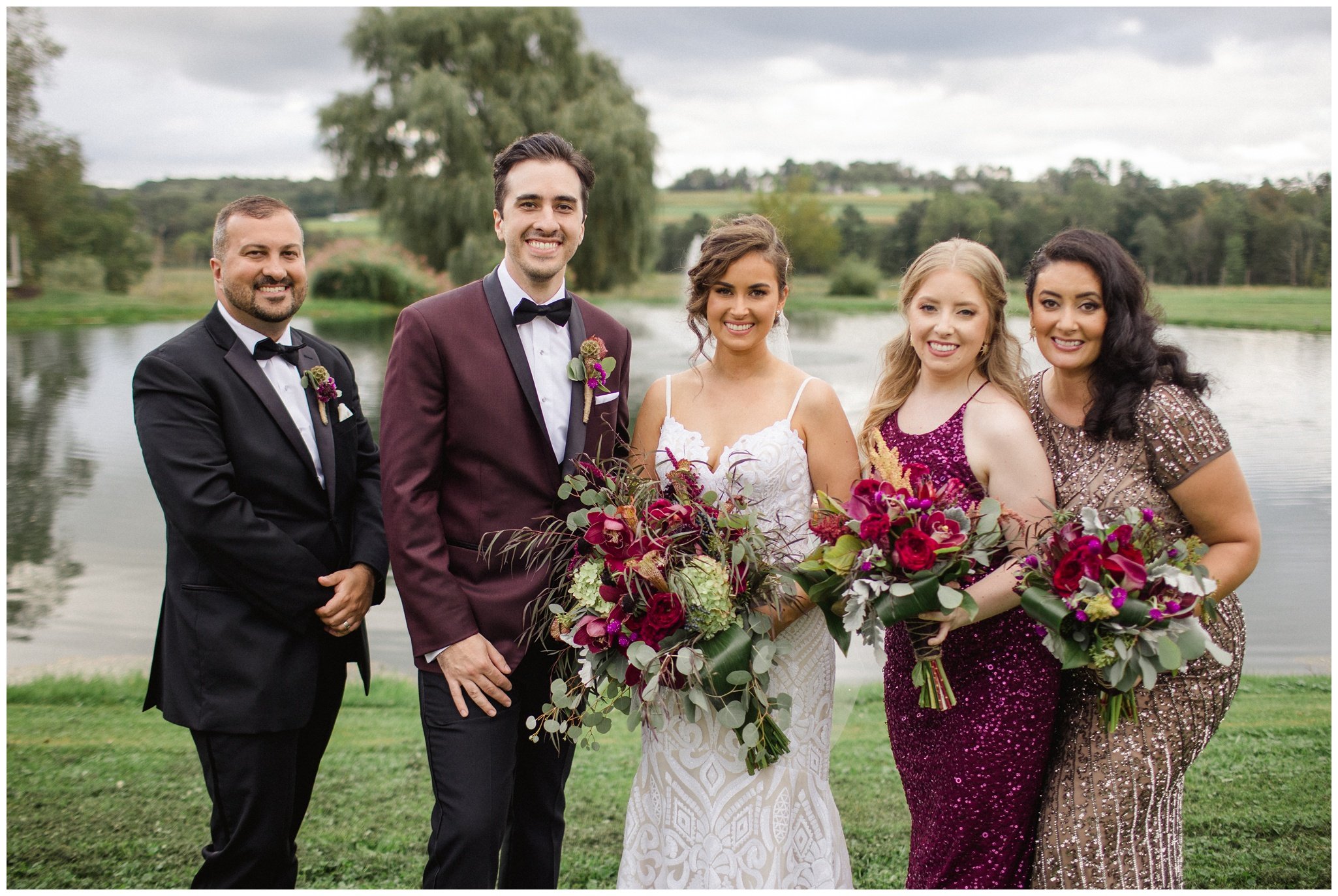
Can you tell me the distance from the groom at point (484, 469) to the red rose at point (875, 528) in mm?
901

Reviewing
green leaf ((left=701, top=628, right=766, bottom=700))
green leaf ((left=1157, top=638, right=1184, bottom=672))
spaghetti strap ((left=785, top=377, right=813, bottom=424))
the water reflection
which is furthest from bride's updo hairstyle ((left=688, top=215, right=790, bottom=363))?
the water reflection

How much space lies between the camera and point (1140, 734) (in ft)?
9.30

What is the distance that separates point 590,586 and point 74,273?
1606 cm

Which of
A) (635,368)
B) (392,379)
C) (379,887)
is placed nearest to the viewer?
(392,379)

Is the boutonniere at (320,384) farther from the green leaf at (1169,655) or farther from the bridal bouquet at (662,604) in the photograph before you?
the green leaf at (1169,655)

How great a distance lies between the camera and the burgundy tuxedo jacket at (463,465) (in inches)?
111

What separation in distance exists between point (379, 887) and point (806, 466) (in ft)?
8.69

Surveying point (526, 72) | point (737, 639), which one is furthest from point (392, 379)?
point (526, 72)

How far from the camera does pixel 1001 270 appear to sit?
3.06 m

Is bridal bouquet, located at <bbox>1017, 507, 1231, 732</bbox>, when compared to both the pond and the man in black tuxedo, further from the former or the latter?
the man in black tuxedo

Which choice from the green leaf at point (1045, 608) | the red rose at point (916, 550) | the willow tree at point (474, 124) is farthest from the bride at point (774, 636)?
the willow tree at point (474, 124)

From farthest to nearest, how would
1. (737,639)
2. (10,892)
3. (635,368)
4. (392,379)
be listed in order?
(635,368), (10,892), (392,379), (737,639)

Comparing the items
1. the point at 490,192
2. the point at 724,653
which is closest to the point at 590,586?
the point at 724,653

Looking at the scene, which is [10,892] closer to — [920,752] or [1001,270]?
[920,752]
